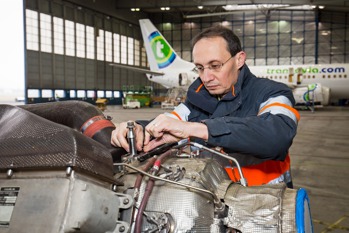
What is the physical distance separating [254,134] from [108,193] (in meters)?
0.65

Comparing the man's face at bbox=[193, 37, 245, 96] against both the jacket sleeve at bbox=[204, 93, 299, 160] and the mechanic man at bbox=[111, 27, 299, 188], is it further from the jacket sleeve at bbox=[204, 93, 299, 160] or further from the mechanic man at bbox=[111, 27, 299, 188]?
the jacket sleeve at bbox=[204, 93, 299, 160]

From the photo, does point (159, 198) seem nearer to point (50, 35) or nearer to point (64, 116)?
point (64, 116)

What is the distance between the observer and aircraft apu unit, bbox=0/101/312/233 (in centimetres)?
89

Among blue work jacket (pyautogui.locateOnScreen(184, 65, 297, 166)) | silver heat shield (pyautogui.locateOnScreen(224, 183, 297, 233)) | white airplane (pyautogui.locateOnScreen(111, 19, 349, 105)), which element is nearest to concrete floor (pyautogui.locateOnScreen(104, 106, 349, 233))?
blue work jacket (pyautogui.locateOnScreen(184, 65, 297, 166))

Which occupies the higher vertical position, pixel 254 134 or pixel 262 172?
pixel 254 134

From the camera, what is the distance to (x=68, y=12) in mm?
23484

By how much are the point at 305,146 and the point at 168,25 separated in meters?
27.1

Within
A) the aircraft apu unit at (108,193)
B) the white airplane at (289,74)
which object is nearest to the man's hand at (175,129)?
the aircraft apu unit at (108,193)

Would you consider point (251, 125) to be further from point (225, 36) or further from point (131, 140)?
point (225, 36)

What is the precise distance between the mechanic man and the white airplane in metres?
16.9

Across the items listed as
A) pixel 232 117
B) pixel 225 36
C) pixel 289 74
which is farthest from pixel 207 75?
pixel 289 74

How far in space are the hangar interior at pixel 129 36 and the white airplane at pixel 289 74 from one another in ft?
13.2

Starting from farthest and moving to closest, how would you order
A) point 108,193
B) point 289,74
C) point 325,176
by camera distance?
1. point 289,74
2. point 325,176
3. point 108,193

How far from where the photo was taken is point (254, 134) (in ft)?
4.31
